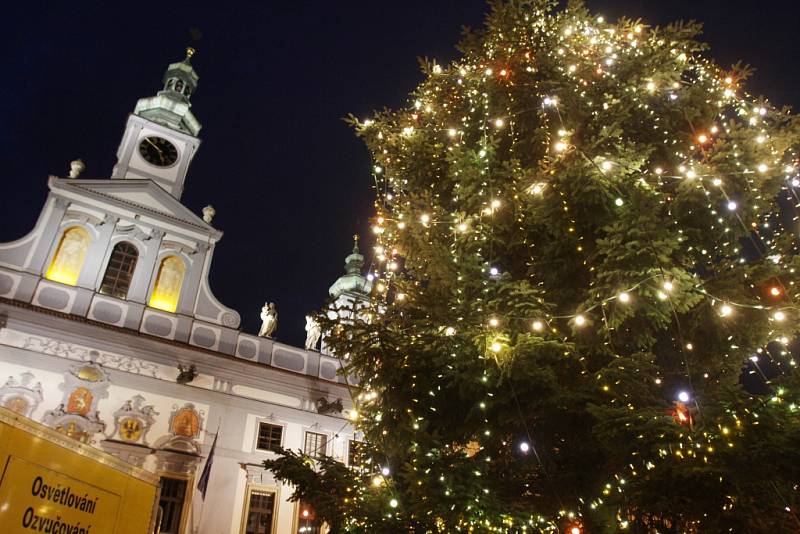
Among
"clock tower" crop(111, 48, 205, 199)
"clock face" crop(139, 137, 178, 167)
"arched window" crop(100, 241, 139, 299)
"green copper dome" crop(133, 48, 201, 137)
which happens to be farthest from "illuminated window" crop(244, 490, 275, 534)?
"green copper dome" crop(133, 48, 201, 137)

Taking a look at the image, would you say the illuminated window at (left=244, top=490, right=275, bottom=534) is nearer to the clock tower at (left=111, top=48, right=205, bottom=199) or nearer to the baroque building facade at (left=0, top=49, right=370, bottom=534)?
the baroque building facade at (left=0, top=49, right=370, bottom=534)

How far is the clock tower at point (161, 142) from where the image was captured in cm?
2048

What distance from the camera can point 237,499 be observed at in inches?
613

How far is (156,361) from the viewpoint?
1597 centimetres

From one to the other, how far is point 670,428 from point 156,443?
1384 centimetres

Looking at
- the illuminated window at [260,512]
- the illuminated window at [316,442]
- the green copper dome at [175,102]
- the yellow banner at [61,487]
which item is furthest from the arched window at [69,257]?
the yellow banner at [61,487]

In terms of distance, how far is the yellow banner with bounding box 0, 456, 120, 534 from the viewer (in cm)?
370

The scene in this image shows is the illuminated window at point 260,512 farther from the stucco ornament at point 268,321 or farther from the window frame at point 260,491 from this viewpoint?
the stucco ornament at point 268,321

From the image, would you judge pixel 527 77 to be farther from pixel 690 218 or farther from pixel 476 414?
pixel 476 414

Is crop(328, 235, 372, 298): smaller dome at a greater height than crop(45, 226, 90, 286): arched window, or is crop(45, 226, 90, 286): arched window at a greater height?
crop(328, 235, 372, 298): smaller dome

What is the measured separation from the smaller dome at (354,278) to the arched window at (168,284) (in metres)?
12.8

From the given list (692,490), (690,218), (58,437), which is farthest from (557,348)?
(58,437)

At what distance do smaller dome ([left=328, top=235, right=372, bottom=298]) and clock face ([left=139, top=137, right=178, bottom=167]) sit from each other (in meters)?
12.0

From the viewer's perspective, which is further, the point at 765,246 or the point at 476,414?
the point at 765,246
